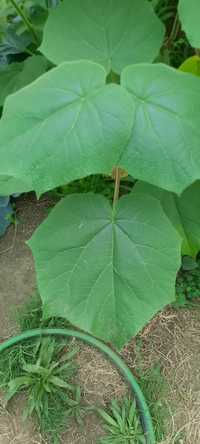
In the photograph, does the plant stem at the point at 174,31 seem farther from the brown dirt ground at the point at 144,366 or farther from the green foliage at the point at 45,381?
the green foliage at the point at 45,381

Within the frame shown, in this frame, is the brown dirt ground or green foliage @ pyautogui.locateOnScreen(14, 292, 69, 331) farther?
green foliage @ pyautogui.locateOnScreen(14, 292, 69, 331)

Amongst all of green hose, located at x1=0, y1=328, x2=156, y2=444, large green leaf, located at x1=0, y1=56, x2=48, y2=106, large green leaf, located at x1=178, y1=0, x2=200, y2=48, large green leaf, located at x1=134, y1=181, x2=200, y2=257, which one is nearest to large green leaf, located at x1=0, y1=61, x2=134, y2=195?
large green leaf, located at x1=178, y1=0, x2=200, y2=48

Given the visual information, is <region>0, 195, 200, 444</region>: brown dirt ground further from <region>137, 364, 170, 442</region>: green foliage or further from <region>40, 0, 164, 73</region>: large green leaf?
<region>40, 0, 164, 73</region>: large green leaf

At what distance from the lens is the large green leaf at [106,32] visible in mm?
1357

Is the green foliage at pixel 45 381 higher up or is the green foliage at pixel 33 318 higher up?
the green foliage at pixel 33 318

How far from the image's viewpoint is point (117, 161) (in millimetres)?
→ 1100

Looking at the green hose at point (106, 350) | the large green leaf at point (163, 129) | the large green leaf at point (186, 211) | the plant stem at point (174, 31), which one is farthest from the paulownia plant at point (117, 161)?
the green hose at point (106, 350)

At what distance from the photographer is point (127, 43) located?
138 cm

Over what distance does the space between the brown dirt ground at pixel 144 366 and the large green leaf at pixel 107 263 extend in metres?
0.70

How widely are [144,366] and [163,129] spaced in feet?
3.80

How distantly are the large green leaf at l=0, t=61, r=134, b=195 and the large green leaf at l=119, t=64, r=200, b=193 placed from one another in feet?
0.16

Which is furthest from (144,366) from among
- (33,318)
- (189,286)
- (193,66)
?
(193,66)

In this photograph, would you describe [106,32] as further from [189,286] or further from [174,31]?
→ [189,286]

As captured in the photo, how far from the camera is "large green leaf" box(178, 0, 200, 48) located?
1.21 meters
